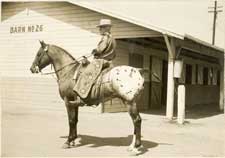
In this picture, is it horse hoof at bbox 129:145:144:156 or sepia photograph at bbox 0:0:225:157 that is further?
sepia photograph at bbox 0:0:225:157

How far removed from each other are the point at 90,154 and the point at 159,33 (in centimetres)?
601

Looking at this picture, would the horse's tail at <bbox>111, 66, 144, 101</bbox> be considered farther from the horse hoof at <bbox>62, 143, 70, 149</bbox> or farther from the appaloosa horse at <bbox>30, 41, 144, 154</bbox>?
the horse hoof at <bbox>62, 143, 70, 149</bbox>

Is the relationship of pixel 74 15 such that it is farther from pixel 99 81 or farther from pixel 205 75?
pixel 205 75

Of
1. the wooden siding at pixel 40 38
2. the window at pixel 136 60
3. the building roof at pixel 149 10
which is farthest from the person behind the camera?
the window at pixel 136 60

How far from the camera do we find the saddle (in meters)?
6.11

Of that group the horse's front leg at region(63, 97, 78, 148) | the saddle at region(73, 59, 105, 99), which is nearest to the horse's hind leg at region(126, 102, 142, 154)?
the saddle at region(73, 59, 105, 99)

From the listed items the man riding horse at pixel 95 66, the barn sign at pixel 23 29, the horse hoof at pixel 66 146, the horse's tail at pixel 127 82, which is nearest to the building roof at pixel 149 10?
the barn sign at pixel 23 29

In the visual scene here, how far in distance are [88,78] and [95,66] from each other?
237 mm

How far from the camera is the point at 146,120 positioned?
1080cm

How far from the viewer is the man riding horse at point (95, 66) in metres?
6.12

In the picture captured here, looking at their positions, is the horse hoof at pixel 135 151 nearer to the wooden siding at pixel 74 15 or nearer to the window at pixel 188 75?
the wooden siding at pixel 74 15

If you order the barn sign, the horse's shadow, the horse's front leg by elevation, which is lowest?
the horse's shadow

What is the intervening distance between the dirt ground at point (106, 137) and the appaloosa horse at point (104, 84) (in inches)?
17.3

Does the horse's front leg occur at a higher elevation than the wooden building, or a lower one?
lower
